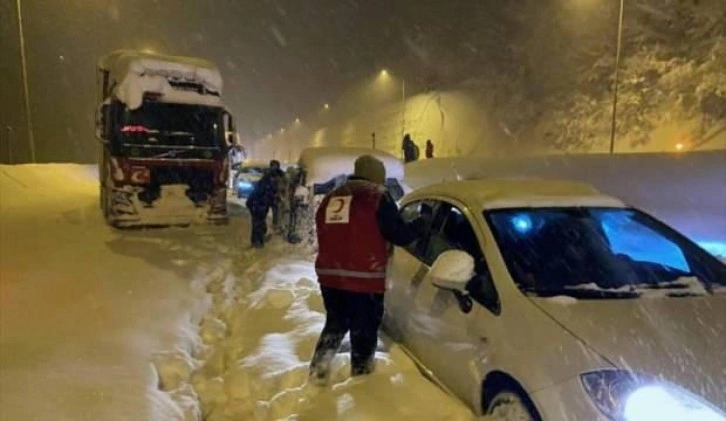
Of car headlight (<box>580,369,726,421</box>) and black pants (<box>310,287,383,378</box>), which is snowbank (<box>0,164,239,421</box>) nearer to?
black pants (<box>310,287,383,378</box>)

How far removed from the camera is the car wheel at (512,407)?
2.98 m

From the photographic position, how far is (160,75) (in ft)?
37.1

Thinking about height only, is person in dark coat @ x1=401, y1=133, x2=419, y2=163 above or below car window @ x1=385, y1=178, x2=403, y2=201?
above

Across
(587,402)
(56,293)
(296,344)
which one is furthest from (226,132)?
(587,402)

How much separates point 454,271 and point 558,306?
0.61 meters

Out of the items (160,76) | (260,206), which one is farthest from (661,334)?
(160,76)

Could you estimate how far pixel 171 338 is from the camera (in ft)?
17.8

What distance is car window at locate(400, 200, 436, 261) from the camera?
15.0 ft

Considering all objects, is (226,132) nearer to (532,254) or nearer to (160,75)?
(160,75)

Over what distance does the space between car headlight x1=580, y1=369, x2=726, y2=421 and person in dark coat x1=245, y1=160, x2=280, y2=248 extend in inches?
318

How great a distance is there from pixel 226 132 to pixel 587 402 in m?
10.1

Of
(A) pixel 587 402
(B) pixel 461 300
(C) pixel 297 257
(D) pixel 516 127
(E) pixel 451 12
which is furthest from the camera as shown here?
(E) pixel 451 12

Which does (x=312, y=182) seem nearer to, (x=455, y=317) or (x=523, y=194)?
(x=523, y=194)

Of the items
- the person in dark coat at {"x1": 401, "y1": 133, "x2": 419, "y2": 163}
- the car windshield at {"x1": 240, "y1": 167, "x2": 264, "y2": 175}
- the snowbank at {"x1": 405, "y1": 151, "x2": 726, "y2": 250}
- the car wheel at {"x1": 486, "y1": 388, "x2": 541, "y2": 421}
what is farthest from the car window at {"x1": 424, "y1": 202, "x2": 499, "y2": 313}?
the person in dark coat at {"x1": 401, "y1": 133, "x2": 419, "y2": 163}
